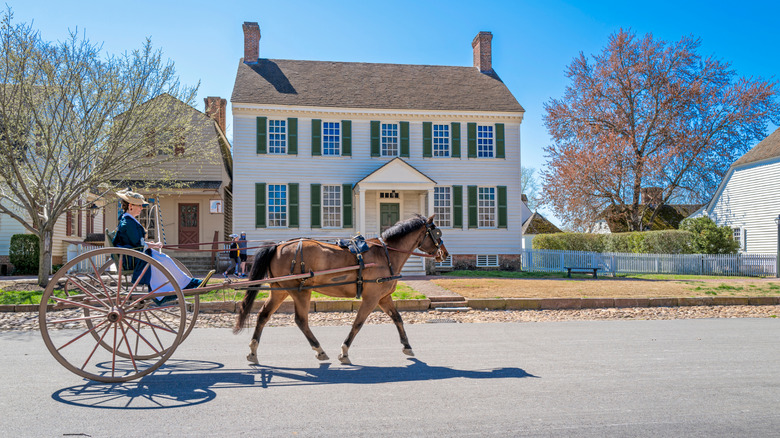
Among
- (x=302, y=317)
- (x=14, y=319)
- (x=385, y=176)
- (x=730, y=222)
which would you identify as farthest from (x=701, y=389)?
(x=730, y=222)

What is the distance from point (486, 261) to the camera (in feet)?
82.3

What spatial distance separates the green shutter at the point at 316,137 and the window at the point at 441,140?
5.17 metres

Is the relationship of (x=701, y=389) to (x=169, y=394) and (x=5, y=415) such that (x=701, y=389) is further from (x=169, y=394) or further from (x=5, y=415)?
(x=5, y=415)

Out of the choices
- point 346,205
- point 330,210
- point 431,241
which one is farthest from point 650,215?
point 431,241

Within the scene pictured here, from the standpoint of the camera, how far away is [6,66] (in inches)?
591

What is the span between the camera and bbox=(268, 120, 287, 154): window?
2381 cm

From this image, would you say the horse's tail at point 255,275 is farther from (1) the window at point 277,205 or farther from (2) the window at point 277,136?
(2) the window at point 277,136

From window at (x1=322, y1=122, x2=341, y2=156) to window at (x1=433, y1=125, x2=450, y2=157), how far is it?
4351mm

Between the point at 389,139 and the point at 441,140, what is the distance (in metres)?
2.40

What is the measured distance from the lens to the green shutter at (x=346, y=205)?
24094mm

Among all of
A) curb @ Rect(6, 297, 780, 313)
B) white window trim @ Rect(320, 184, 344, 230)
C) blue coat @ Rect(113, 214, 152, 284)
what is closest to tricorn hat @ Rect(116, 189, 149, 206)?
blue coat @ Rect(113, 214, 152, 284)

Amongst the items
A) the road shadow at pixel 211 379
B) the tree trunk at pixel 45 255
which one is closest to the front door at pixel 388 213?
the tree trunk at pixel 45 255

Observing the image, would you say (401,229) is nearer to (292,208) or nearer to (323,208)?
(292,208)

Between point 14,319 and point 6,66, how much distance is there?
797 centimetres
